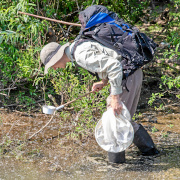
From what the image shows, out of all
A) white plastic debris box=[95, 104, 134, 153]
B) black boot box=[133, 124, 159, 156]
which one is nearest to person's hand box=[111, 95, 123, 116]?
white plastic debris box=[95, 104, 134, 153]

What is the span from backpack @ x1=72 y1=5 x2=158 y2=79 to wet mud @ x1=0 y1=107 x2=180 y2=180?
3.55ft

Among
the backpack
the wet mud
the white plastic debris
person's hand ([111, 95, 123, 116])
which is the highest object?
the backpack

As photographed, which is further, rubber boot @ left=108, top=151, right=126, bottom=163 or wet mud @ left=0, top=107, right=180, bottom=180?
rubber boot @ left=108, top=151, right=126, bottom=163

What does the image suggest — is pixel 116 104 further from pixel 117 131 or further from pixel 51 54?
pixel 51 54

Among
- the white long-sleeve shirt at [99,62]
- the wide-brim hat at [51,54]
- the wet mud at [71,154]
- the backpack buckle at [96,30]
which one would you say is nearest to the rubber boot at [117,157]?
the wet mud at [71,154]

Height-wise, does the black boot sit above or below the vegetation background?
below

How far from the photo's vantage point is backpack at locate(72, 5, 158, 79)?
3434 millimetres

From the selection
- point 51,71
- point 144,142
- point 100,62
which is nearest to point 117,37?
point 100,62

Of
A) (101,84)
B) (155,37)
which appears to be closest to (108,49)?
(101,84)

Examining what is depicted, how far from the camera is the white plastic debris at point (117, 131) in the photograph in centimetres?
365

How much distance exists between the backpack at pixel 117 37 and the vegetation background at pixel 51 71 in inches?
41.1

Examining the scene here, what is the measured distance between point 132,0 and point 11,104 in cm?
268

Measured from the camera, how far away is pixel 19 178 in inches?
146

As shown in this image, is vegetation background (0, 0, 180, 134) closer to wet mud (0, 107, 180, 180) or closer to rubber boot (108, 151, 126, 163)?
wet mud (0, 107, 180, 180)
